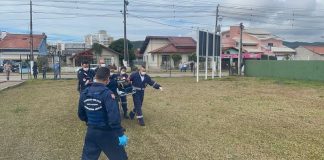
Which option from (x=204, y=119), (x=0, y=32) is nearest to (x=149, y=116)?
(x=204, y=119)

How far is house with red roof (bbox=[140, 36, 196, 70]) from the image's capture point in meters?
65.2


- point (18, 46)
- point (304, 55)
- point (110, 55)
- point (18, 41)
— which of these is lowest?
point (110, 55)

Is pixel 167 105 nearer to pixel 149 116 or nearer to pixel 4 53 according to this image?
pixel 149 116

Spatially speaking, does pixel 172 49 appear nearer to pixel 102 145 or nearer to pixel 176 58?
pixel 176 58

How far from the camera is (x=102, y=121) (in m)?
5.03

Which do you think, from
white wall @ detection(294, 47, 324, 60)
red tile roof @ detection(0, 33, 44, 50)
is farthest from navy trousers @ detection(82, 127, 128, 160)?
white wall @ detection(294, 47, 324, 60)

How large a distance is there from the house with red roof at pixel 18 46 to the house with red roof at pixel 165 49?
18.5m

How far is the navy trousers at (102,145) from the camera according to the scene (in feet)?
16.5

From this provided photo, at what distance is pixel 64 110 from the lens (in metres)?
13.1

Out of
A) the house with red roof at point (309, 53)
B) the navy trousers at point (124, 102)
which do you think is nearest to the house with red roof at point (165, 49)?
the house with red roof at point (309, 53)

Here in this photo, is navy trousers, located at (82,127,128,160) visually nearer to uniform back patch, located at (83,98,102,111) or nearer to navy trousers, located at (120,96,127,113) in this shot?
uniform back patch, located at (83,98,102,111)

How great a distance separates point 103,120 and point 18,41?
222ft

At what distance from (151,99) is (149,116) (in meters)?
4.85

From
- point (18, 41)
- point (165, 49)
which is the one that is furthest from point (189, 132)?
point (18, 41)
